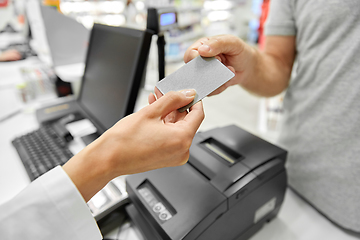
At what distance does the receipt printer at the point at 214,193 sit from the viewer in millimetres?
487

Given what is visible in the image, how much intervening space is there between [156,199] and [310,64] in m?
0.65

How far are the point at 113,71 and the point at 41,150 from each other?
1.49ft

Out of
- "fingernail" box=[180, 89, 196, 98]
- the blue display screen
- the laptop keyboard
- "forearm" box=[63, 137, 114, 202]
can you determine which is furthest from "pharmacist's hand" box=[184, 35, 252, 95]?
the laptop keyboard

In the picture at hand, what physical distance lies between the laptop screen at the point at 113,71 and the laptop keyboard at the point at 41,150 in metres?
0.18

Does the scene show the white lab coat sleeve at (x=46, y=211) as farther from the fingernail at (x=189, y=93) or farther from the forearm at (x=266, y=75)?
the forearm at (x=266, y=75)

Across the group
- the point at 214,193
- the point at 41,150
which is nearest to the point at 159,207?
the point at 214,193

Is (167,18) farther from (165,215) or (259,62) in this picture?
(165,215)

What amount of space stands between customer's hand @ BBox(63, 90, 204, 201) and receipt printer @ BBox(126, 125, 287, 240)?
0.15 meters

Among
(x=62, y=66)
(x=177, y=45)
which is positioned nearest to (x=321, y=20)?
(x=62, y=66)

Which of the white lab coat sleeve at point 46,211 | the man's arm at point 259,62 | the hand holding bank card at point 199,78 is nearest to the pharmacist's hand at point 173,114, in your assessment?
the hand holding bank card at point 199,78

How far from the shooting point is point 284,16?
780 millimetres

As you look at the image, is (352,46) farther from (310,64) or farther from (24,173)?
(24,173)

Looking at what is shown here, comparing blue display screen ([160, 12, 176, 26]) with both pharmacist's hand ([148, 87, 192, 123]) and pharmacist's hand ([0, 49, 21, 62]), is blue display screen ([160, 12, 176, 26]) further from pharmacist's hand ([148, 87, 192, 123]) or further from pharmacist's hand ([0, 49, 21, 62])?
pharmacist's hand ([0, 49, 21, 62])

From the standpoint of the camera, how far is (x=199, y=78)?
0.50 metres
